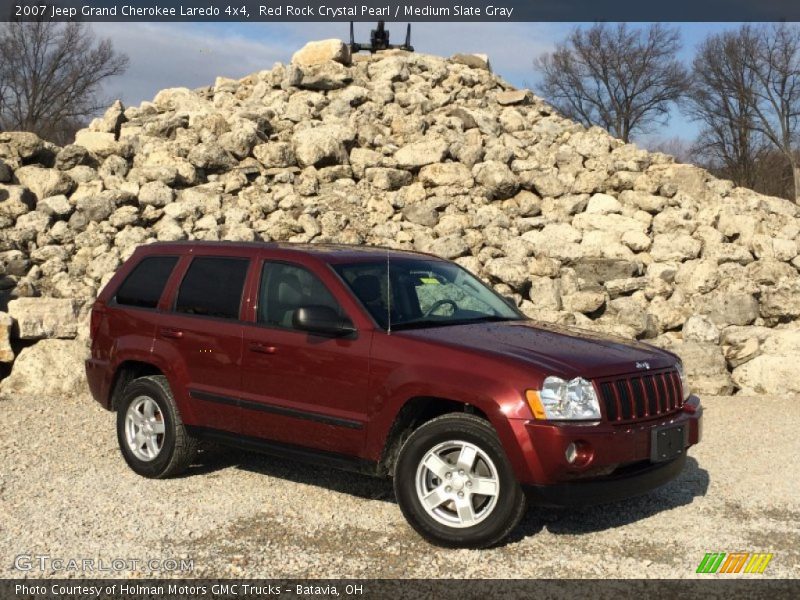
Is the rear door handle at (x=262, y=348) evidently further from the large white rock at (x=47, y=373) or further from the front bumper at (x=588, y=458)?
the large white rock at (x=47, y=373)

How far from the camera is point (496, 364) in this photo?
5.30m

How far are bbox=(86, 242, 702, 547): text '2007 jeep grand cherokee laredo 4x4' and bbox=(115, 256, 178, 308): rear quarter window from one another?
0.01m

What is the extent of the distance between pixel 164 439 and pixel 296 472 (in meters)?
1.05

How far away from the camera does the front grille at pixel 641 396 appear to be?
5.34m

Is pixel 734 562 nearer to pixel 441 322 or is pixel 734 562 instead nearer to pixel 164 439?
pixel 441 322

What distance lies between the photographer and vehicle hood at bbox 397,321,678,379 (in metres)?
5.35

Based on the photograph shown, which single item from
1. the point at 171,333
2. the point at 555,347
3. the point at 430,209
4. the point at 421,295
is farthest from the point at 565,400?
the point at 430,209

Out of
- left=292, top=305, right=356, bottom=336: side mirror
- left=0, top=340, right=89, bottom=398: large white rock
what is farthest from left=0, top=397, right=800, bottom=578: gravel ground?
left=0, top=340, right=89, bottom=398: large white rock

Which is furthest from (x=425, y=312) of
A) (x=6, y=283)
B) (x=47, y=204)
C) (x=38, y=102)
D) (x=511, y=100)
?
(x=38, y=102)

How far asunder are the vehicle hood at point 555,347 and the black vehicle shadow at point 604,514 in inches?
42.0

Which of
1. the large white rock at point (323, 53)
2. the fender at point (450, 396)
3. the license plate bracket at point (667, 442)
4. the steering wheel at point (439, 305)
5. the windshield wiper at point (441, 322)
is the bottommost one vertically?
the license plate bracket at point (667, 442)

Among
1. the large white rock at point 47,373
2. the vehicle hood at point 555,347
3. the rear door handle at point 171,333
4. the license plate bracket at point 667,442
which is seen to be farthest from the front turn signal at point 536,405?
the large white rock at point 47,373

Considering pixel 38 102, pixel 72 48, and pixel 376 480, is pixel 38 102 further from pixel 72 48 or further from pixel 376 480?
pixel 376 480

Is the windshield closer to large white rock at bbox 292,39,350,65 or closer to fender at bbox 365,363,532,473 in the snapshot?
fender at bbox 365,363,532,473
